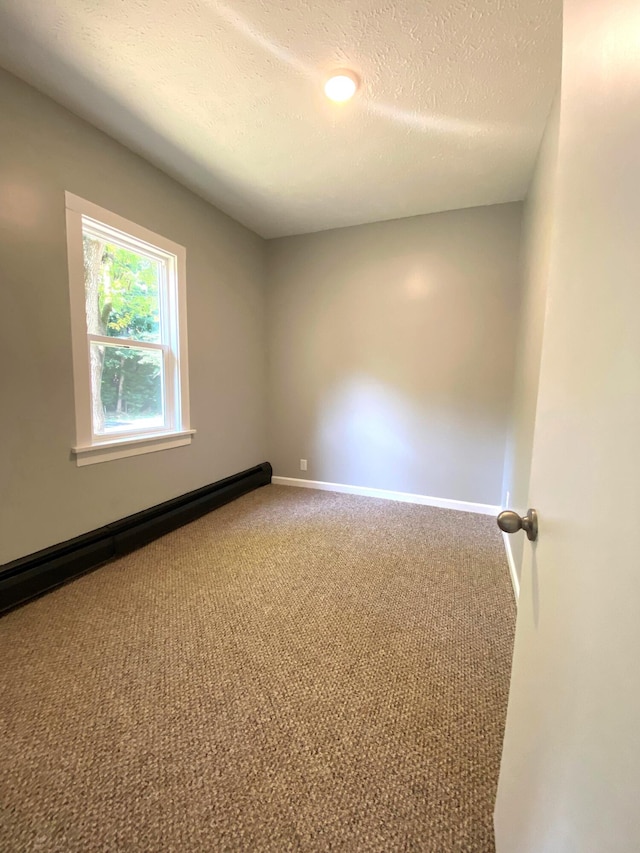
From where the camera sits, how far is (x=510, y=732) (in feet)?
2.69

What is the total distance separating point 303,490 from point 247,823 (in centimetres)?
289

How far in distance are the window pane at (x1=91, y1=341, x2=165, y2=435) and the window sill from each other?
96 millimetres

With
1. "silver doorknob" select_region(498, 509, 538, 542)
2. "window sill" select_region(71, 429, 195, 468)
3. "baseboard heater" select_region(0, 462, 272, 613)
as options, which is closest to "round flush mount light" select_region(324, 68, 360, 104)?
"silver doorknob" select_region(498, 509, 538, 542)

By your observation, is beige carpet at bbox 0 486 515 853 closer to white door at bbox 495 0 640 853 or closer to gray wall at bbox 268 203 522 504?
white door at bbox 495 0 640 853

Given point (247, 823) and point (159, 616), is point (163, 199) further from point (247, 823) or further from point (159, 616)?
point (247, 823)

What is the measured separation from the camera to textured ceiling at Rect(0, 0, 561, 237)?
4.69 ft

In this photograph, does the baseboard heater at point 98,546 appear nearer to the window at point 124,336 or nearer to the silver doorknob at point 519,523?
the window at point 124,336

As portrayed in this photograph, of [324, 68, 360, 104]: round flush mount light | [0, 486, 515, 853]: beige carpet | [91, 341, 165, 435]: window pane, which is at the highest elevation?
[324, 68, 360, 104]: round flush mount light

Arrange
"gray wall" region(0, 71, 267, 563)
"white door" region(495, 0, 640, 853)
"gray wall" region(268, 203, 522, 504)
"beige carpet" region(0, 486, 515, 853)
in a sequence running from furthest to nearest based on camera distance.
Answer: "gray wall" region(268, 203, 522, 504)
"gray wall" region(0, 71, 267, 563)
"beige carpet" region(0, 486, 515, 853)
"white door" region(495, 0, 640, 853)

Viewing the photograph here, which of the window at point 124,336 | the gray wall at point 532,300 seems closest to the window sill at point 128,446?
the window at point 124,336

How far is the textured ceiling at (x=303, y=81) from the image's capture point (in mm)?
1429

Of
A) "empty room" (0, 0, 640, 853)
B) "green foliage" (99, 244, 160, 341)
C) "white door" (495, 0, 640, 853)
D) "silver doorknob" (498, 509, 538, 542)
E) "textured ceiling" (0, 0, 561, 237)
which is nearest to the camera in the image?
"white door" (495, 0, 640, 853)

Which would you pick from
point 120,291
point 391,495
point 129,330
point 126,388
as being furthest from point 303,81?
point 391,495

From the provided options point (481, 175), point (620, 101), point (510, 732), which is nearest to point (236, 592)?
point (510, 732)
